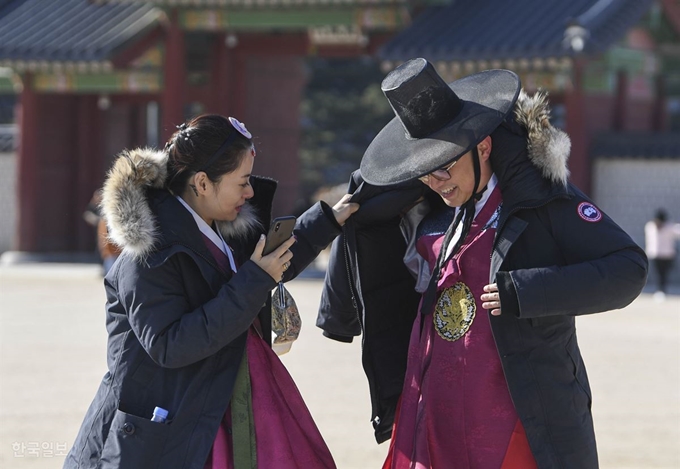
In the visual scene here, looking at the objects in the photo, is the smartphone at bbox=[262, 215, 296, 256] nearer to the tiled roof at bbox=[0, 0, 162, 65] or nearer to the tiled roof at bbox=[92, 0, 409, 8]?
the tiled roof at bbox=[92, 0, 409, 8]

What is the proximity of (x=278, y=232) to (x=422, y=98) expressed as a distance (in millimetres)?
519

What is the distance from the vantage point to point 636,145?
1549cm

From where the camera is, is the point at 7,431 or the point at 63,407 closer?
the point at 7,431

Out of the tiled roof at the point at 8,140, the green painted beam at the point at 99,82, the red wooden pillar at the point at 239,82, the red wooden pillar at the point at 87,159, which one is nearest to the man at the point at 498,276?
the red wooden pillar at the point at 239,82

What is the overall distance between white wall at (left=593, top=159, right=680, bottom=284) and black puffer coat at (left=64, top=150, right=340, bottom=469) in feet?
42.8

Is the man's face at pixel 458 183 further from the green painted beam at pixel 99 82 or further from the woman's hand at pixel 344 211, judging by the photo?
the green painted beam at pixel 99 82

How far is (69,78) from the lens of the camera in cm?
1738

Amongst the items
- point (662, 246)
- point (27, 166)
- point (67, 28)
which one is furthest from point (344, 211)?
point (27, 166)

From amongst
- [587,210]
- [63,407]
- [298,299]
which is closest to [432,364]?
[587,210]

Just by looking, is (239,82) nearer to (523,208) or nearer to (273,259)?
(273,259)

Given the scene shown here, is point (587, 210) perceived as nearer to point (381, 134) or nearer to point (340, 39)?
point (381, 134)

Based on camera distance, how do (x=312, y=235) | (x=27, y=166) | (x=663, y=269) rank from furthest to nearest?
(x=27, y=166)
(x=663, y=269)
(x=312, y=235)

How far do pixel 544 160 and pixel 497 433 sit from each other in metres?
0.72

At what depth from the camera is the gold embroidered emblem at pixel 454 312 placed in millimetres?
3045
